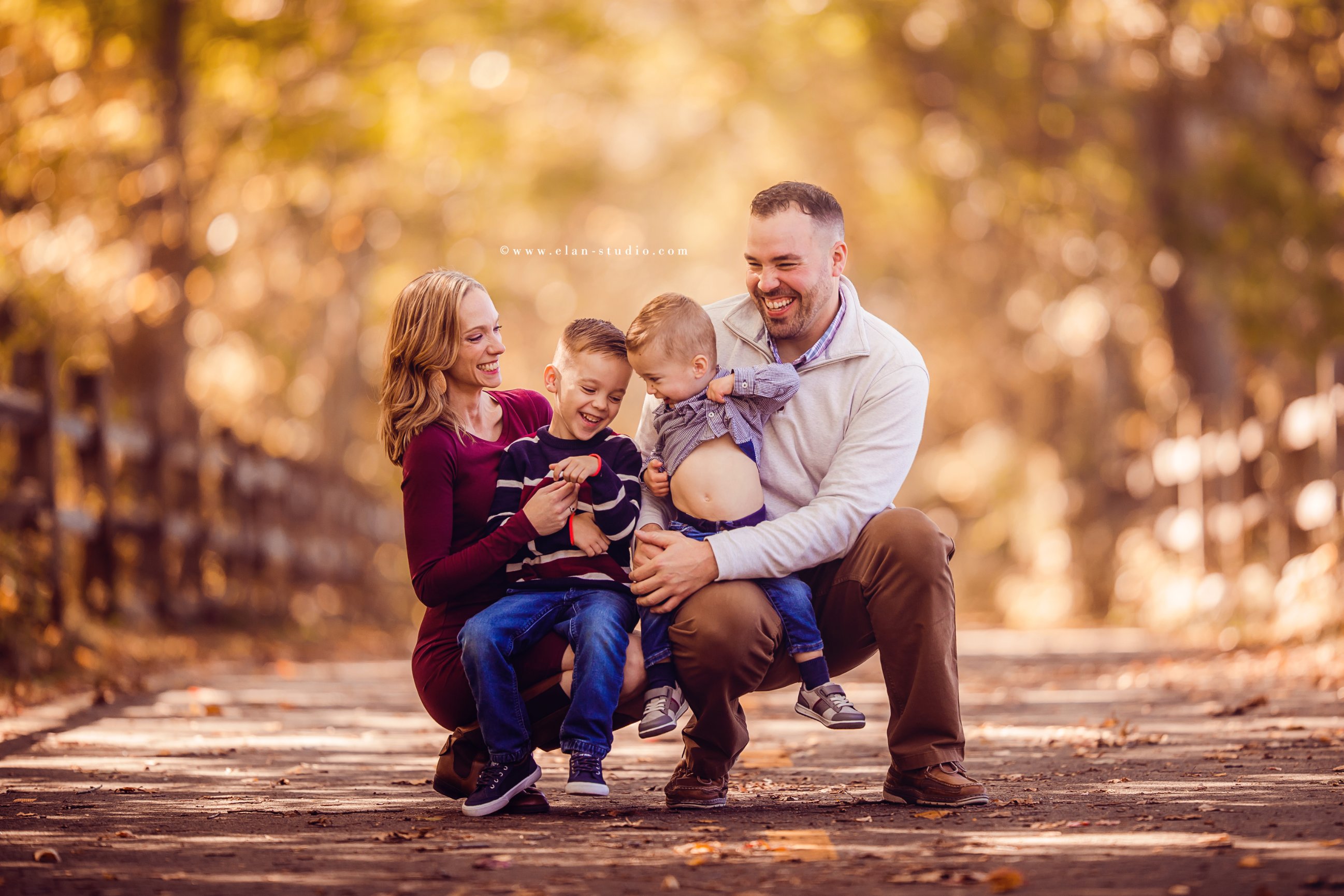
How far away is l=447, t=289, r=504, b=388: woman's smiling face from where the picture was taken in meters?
4.88

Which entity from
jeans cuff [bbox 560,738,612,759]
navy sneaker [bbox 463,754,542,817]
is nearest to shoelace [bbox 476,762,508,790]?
navy sneaker [bbox 463,754,542,817]

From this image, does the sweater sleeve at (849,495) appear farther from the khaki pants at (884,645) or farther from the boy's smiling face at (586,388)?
the boy's smiling face at (586,388)

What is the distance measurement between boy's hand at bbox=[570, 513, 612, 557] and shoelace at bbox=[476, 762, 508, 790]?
0.70 meters

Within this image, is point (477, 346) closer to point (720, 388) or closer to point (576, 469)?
point (576, 469)

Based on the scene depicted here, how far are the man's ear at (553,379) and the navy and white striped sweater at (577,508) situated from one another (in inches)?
5.6

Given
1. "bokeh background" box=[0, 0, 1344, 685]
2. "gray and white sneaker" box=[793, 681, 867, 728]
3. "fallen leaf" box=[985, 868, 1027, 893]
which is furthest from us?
"bokeh background" box=[0, 0, 1344, 685]

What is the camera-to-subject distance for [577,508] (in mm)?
4719

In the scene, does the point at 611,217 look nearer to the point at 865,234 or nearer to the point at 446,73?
the point at 865,234

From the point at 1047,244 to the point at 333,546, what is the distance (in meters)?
10.3

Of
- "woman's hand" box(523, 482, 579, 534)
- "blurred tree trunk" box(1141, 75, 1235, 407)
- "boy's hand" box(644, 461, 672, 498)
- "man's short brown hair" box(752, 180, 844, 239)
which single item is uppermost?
"blurred tree trunk" box(1141, 75, 1235, 407)

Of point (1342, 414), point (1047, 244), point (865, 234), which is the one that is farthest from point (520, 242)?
point (1342, 414)

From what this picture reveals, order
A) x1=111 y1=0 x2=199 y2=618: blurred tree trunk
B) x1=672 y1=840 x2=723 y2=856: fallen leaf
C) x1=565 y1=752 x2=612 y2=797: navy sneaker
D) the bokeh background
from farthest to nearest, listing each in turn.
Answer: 1. x1=111 y1=0 x2=199 y2=618: blurred tree trunk
2. the bokeh background
3. x1=565 y1=752 x2=612 y2=797: navy sneaker
4. x1=672 y1=840 x2=723 y2=856: fallen leaf

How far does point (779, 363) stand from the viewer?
5004 mm

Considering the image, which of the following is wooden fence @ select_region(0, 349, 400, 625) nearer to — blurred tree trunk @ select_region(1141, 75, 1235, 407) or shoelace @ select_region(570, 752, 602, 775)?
shoelace @ select_region(570, 752, 602, 775)
